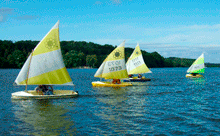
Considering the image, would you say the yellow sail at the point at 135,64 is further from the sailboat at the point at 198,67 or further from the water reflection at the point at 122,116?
the water reflection at the point at 122,116

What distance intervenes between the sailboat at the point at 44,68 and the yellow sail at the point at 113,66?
2139cm

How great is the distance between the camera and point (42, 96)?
38.9 metres

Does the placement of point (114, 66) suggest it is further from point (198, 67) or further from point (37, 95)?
point (198, 67)

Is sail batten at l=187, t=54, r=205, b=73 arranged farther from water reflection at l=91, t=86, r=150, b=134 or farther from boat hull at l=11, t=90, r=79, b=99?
boat hull at l=11, t=90, r=79, b=99

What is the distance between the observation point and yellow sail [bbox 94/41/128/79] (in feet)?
202

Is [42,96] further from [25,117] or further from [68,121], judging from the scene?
[68,121]

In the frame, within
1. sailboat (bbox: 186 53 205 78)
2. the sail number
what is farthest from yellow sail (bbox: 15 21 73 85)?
sailboat (bbox: 186 53 205 78)

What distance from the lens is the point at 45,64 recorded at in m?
39.7

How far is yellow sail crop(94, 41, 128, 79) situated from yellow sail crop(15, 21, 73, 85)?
855 inches

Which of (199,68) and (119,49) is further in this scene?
(199,68)

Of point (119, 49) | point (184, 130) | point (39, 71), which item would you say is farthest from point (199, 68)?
point (184, 130)

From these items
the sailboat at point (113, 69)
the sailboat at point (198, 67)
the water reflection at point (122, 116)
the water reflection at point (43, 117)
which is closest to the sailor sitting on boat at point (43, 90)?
the water reflection at point (43, 117)

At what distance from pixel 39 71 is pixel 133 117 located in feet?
56.2

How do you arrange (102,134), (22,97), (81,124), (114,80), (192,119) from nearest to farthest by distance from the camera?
(102,134) → (81,124) → (192,119) → (22,97) → (114,80)
